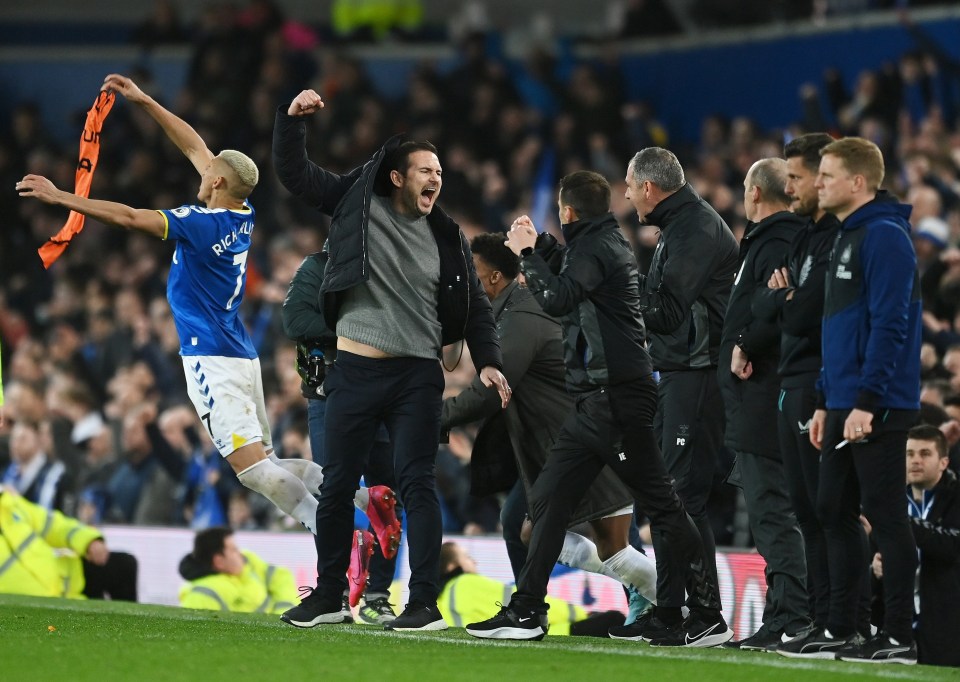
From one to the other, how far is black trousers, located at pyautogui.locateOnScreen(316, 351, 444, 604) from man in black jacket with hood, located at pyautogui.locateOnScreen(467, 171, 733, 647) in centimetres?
41

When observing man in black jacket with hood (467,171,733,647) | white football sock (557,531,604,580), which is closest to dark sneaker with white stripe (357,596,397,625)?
white football sock (557,531,604,580)

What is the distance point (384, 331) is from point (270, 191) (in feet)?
37.3

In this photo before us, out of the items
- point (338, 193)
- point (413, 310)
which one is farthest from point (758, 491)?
point (338, 193)

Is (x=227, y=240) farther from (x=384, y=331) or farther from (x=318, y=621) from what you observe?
(x=318, y=621)

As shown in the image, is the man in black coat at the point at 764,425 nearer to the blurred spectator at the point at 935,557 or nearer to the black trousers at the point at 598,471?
the black trousers at the point at 598,471

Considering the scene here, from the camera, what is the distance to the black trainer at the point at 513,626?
6.68m

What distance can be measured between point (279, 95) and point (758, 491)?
1286cm

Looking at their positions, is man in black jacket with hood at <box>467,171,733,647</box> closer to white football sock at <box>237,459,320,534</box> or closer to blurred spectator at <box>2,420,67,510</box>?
white football sock at <box>237,459,320,534</box>

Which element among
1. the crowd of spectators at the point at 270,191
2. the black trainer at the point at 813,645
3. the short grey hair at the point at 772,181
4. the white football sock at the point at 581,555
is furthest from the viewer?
the crowd of spectators at the point at 270,191

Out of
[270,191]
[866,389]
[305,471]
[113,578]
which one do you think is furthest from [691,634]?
[270,191]

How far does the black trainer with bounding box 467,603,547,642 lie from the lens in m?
6.68

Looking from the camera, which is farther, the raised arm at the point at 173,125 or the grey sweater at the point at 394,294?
the raised arm at the point at 173,125

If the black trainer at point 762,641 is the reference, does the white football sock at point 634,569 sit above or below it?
above

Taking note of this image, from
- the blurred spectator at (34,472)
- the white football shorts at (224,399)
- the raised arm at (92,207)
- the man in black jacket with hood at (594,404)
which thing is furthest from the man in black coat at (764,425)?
the blurred spectator at (34,472)
